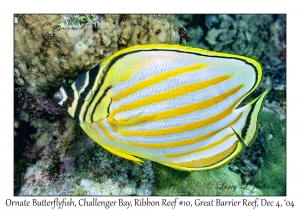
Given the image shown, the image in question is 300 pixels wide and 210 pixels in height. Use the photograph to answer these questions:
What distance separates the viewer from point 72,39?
2336mm

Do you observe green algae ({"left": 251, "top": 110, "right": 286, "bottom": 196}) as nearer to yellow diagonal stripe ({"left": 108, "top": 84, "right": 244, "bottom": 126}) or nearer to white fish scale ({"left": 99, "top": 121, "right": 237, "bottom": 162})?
white fish scale ({"left": 99, "top": 121, "right": 237, "bottom": 162})

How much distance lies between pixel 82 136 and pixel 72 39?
3.50 ft

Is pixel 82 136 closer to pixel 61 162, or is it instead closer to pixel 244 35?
pixel 61 162

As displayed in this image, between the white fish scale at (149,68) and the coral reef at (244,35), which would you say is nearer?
the white fish scale at (149,68)

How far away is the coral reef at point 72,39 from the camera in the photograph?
7.69 feet

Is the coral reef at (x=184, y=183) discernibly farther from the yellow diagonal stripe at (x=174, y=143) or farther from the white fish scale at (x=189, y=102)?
the white fish scale at (x=189, y=102)

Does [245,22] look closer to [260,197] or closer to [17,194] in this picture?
[260,197]

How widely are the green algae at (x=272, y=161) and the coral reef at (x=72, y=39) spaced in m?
2.09

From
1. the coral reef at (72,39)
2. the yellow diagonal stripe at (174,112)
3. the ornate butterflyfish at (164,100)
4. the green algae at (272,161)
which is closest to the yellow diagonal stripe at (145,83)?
the ornate butterflyfish at (164,100)

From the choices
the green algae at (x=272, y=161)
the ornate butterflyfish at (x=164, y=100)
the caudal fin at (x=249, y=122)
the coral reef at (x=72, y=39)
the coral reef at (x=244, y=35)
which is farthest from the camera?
the coral reef at (x=244, y=35)

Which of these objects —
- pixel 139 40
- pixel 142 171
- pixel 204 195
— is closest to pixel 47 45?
pixel 139 40

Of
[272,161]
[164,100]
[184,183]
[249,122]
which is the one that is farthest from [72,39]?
[272,161]

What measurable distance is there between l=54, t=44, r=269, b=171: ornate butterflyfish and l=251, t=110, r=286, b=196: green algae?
6.52ft

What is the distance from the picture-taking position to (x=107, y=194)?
8.88 feet
